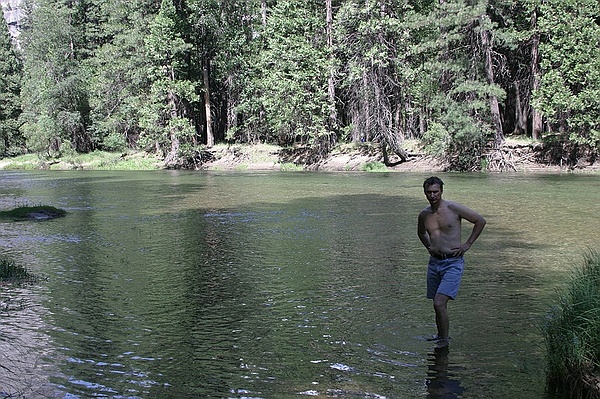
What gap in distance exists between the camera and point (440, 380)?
6.31 metres

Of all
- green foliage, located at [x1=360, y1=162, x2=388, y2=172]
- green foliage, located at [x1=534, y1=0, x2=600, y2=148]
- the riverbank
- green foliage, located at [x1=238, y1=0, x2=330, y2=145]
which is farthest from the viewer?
green foliage, located at [x1=238, y1=0, x2=330, y2=145]

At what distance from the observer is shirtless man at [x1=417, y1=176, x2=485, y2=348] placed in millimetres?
7242

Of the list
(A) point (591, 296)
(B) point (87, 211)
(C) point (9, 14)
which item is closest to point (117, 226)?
(B) point (87, 211)

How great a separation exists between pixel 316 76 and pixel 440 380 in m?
44.2

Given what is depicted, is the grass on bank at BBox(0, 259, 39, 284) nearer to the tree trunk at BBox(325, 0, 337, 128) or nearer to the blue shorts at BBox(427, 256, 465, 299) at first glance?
the blue shorts at BBox(427, 256, 465, 299)

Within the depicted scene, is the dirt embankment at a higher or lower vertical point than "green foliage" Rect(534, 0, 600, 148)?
lower

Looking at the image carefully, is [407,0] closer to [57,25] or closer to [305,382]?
[57,25]

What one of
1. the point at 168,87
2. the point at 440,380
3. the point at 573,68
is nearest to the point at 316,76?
the point at 168,87

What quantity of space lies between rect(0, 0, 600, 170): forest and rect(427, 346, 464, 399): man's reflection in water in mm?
33867

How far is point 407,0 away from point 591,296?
1752 inches

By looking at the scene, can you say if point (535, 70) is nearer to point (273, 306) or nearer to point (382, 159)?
point (382, 159)

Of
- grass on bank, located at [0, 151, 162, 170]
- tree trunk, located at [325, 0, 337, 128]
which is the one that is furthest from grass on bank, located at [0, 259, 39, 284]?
grass on bank, located at [0, 151, 162, 170]

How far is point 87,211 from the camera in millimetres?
22578

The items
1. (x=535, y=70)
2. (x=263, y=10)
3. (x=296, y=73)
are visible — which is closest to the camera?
(x=535, y=70)
